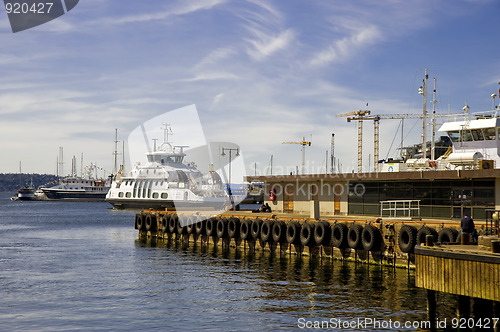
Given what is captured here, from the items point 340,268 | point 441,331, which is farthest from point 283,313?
point 340,268

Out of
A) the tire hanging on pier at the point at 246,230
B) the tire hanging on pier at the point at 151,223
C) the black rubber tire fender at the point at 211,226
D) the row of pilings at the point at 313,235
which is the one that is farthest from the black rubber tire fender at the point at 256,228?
the tire hanging on pier at the point at 151,223

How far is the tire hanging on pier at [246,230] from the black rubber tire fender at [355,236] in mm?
10374

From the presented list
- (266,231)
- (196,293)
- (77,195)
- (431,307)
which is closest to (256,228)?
(266,231)

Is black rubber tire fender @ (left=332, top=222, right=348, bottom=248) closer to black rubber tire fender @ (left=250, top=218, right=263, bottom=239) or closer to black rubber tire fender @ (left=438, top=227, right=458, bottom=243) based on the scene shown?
black rubber tire fender @ (left=438, top=227, right=458, bottom=243)

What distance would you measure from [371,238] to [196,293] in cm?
1145

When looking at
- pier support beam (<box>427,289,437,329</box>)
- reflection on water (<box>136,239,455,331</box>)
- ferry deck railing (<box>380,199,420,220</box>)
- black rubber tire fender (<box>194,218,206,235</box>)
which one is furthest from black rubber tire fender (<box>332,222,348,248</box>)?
black rubber tire fender (<box>194,218,206,235</box>)

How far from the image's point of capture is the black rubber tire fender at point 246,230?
4138 centimetres

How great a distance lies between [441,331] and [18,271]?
1008 inches

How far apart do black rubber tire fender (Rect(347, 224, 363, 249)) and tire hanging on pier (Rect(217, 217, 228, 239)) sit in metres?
13.6

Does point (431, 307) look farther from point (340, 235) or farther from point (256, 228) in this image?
point (256, 228)

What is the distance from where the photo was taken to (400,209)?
1374 inches

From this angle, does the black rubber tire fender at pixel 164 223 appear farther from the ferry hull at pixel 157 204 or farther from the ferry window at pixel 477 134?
the ferry hull at pixel 157 204

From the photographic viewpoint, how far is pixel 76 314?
72.4 ft

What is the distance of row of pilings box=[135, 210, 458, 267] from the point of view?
2978 cm
